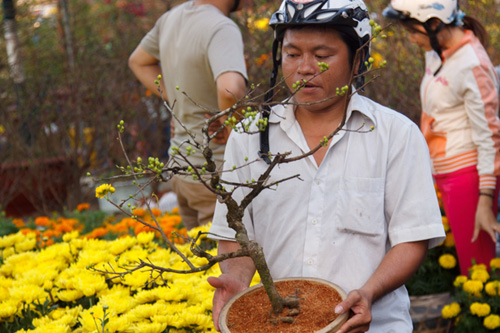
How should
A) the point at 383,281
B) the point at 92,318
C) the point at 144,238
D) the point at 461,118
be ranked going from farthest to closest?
the point at 461,118
the point at 144,238
the point at 92,318
the point at 383,281

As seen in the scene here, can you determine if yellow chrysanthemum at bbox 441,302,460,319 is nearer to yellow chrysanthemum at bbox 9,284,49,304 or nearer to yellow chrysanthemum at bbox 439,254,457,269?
yellow chrysanthemum at bbox 439,254,457,269

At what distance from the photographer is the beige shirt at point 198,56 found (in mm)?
3510

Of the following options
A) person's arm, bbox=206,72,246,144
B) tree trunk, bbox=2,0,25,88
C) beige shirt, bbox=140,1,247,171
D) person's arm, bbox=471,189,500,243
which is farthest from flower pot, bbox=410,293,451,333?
tree trunk, bbox=2,0,25,88

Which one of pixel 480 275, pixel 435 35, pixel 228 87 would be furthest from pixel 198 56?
pixel 480 275

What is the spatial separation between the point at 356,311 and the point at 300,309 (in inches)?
5.5

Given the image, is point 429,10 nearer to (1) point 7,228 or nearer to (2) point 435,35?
(2) point 435,35

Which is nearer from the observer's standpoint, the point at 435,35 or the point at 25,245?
the point at 25,245

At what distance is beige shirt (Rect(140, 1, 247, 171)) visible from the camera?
3510mm

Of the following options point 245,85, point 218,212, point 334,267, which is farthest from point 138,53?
point 334,267

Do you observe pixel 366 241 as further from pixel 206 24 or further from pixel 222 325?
pixel 206 24

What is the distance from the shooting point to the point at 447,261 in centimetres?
439

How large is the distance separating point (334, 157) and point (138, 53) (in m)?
2.52

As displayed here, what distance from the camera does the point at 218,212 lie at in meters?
2.12

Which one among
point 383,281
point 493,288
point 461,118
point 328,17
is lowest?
point 493,288
